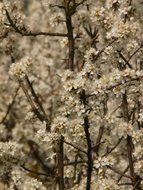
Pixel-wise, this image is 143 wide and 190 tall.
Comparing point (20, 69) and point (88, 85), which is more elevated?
point (20, 69)

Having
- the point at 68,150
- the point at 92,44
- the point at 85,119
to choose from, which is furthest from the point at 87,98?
the point at 68,150

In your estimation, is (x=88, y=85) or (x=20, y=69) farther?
(x=20, y=69)

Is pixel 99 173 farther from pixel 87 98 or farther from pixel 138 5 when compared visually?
pixel 138 5

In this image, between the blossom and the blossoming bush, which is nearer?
the blossoming bush

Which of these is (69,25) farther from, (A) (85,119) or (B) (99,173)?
(B) (99,173)

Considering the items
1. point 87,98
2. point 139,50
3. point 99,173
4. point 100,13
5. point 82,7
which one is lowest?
point 99,173

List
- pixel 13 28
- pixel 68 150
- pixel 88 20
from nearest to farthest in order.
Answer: pixel 13 28, pixel 88 20, pixel 68 150

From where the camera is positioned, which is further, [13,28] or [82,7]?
[82,7]

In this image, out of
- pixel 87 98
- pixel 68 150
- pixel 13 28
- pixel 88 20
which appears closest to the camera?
pixel 87 98

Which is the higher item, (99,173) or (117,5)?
(117,5)

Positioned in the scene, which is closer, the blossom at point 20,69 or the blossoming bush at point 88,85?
the blossoming bush at point 88,85

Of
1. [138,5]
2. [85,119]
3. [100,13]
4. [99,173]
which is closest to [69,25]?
[100,13]
